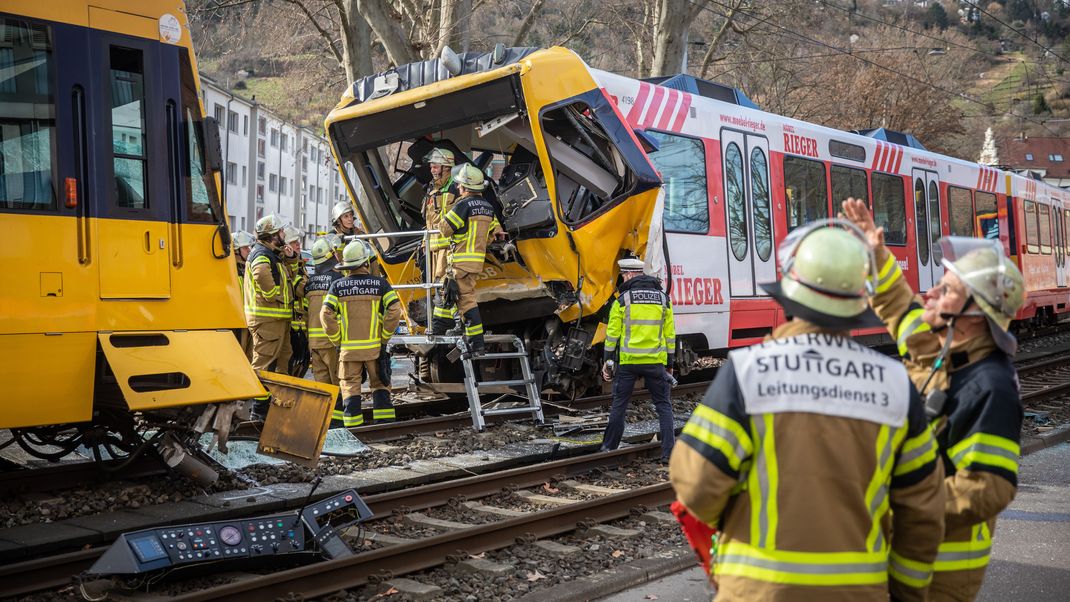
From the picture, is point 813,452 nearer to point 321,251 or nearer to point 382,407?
point 382,407

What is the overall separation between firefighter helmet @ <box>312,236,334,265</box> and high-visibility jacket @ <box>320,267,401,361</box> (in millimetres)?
829

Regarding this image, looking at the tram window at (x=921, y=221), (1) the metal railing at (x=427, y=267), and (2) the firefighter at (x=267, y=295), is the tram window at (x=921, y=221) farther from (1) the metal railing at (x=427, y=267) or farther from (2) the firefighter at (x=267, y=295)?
(2) the firefighter at (x=267, y=295)

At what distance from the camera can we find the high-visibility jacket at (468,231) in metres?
9.62

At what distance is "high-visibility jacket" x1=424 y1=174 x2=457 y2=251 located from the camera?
33.0 feet

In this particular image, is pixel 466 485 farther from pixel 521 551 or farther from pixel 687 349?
pixel 687 349

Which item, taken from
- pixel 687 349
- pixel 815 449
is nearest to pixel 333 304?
pixel 687 349

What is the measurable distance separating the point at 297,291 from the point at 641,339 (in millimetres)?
3823

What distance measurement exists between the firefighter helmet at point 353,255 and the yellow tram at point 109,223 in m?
2.64

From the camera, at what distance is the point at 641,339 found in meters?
8.57

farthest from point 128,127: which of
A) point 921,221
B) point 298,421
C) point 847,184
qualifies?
point 921,221

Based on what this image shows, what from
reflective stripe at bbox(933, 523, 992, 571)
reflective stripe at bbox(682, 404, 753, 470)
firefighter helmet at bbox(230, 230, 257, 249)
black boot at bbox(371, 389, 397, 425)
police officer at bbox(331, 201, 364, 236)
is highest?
police officer at bbox(331, 201, 364, 236)

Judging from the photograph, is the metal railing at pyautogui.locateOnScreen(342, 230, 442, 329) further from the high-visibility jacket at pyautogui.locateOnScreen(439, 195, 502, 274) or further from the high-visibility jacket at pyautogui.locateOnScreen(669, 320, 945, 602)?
the high-visibility jacket at pyautogui.locateOnScreen(669, 320, 945, 602)

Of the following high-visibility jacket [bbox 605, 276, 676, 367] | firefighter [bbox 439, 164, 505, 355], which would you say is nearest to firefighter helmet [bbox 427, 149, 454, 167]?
firefighter [bbox 439, 164, 505, 355]

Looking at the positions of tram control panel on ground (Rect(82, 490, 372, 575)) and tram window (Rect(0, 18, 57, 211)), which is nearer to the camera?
tram control panel on ground (Rect(82, 490, 372, 575))
